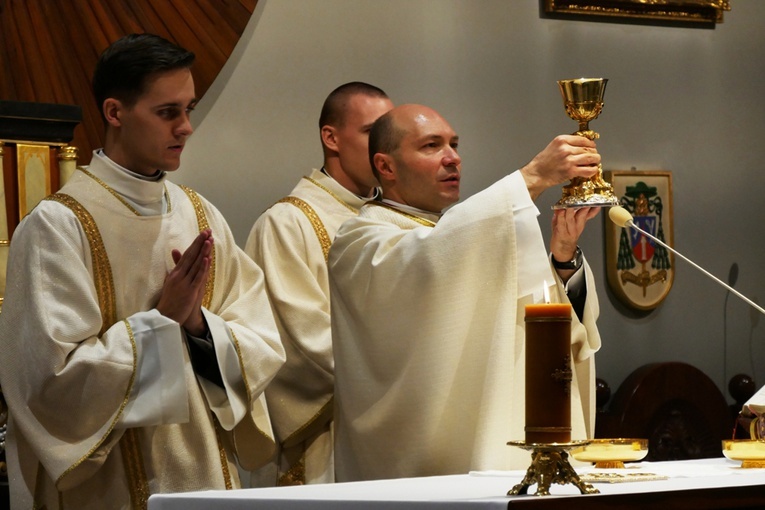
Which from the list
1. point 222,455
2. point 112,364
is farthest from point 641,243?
point 112,364

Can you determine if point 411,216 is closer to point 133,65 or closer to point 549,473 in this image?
point 133,65

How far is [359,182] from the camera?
4676mm

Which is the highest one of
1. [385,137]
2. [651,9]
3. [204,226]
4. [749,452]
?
[651,9]

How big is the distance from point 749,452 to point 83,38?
3.17 m

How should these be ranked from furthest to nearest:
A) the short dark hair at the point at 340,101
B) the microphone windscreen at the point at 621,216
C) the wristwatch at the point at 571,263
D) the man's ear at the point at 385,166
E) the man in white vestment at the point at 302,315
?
the short dark hair at the point at 340,101, the man in white vestment at the point at 302,315, the man's ear at the point at 385,166, the wristwatch at the point at 571,263, the microphone windscreen at the point at 621,216

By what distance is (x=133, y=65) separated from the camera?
11.7 feet

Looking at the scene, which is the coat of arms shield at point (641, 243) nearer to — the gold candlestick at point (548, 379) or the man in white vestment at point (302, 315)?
the man in white vestment at point (302, 315)

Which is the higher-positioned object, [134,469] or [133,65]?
[133,65]

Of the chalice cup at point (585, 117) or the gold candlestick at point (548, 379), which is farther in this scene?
the chalice cup at point (585, 117)

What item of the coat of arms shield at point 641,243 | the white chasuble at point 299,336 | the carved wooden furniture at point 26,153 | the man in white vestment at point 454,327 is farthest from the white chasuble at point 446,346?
the coat of arms shield at point 641,243

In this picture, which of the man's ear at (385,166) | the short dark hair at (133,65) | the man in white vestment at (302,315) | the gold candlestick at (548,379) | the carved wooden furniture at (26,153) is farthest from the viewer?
the man in white vestment at (302,315)

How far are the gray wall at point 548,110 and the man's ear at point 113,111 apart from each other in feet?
4.65

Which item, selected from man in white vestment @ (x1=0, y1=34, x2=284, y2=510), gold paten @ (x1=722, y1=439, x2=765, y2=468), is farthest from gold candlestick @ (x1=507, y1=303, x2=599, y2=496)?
man in white vestment @ (x1=0, y1=34, x2=284, y2=510)

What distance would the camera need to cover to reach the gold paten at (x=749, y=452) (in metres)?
2.44
